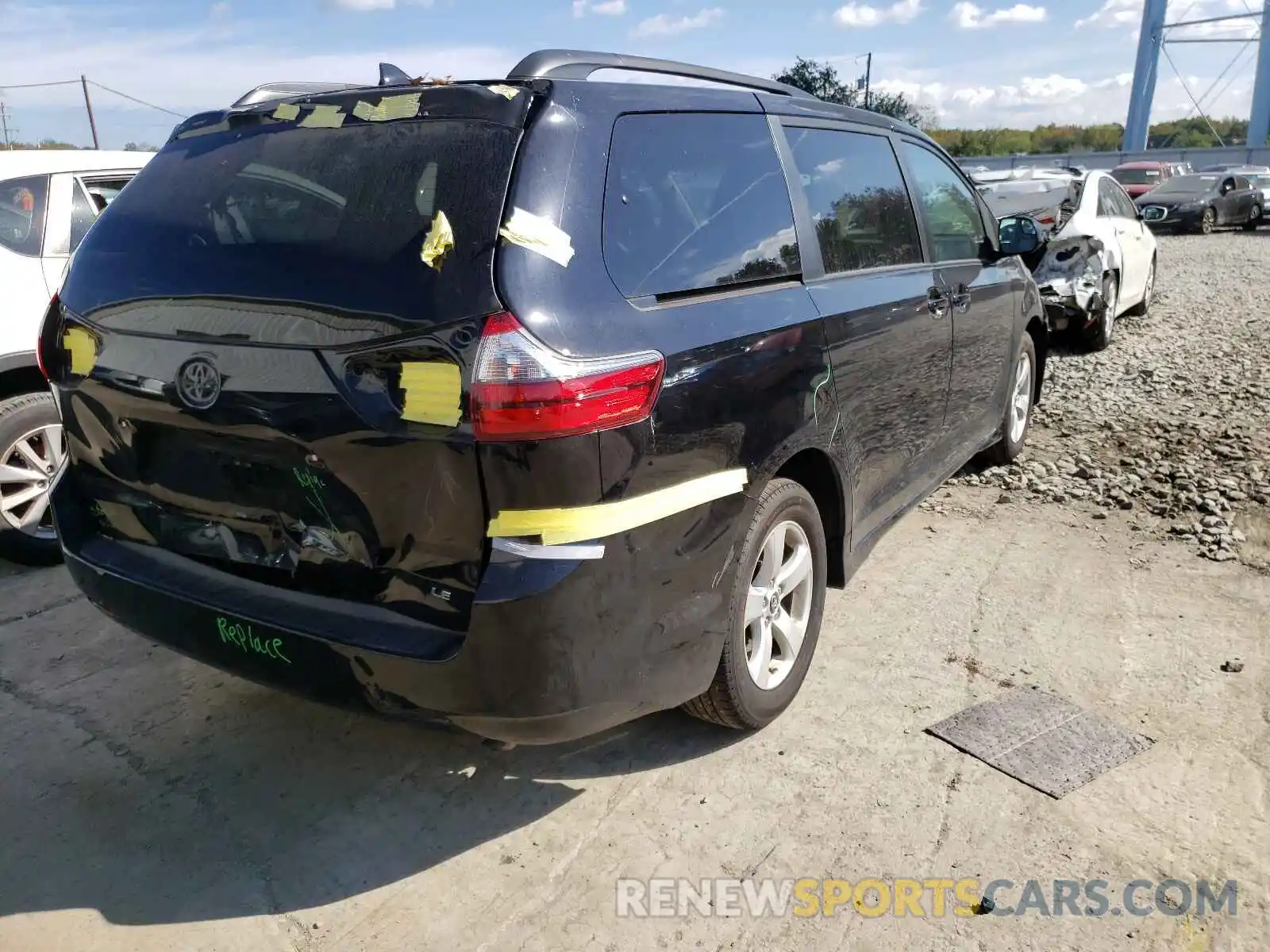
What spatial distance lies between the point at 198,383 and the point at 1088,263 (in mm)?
8138

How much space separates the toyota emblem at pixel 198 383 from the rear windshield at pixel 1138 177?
31635mm

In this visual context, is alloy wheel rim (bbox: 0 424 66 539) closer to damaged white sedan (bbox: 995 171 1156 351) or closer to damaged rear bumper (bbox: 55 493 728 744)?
damaged rear bumper (bbox: 55 493 728 744)

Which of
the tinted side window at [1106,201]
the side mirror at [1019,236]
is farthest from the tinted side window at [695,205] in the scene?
the tinted side window at [1106,201]

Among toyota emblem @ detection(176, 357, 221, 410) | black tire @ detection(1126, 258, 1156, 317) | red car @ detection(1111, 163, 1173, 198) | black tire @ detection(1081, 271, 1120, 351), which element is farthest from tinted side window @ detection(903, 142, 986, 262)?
red car @ detection(1111, 163, 1173, 198)

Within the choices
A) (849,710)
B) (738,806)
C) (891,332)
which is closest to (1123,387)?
(891,332)

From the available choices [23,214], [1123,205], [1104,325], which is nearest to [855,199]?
[23,214]

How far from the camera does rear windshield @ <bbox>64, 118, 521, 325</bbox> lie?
2240 mm

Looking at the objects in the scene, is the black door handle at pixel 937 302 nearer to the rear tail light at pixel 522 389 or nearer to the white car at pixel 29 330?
the rear tail light at pixel 522 389

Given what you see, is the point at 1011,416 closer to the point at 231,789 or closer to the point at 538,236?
the point at 538,236

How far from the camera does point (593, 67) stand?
2684 millimetres

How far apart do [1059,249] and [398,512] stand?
7947mm

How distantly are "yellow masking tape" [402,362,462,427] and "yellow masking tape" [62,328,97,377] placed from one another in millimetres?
1106

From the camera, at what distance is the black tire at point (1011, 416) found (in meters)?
5.40

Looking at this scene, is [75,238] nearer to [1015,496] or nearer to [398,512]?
[398,512]
